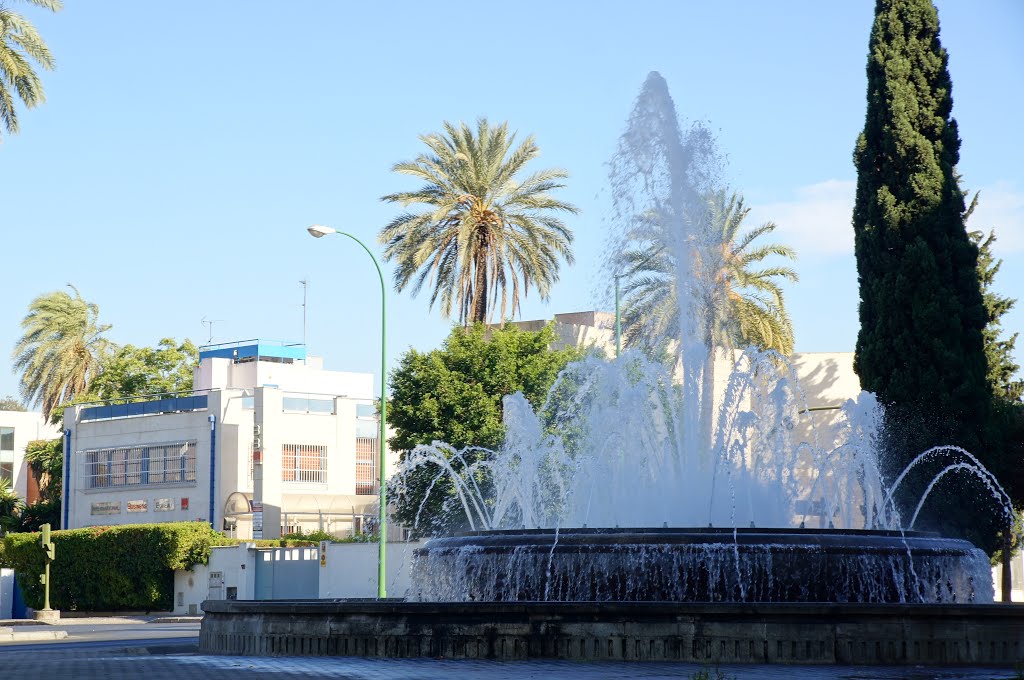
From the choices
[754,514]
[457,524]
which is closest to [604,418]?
[754,514]

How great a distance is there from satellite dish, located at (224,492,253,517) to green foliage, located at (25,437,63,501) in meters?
16.4

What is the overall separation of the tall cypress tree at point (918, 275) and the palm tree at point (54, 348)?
150 feet

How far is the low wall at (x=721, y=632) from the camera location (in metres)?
10.7

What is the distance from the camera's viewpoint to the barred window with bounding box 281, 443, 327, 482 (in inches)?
2146

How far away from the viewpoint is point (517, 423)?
20.6 metres

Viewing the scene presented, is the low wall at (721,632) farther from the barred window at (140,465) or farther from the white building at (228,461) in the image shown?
the barred window at (140,465)

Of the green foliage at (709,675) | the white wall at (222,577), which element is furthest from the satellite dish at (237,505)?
the green foliage at (709,675)

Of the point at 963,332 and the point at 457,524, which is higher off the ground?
the point at 963,332

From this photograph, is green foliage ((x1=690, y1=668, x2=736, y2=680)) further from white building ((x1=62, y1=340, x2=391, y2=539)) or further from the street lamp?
white building ((x1=62, y1=340, x2=391, y2=539))

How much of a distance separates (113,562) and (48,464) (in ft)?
72.7

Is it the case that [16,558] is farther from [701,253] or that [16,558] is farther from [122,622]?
[701,253]

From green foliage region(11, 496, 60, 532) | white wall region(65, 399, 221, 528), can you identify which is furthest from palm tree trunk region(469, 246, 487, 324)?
green foliage region(11, 496, 60, 532)

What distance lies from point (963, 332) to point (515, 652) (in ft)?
68.2

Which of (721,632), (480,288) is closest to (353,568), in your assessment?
(480,288)
